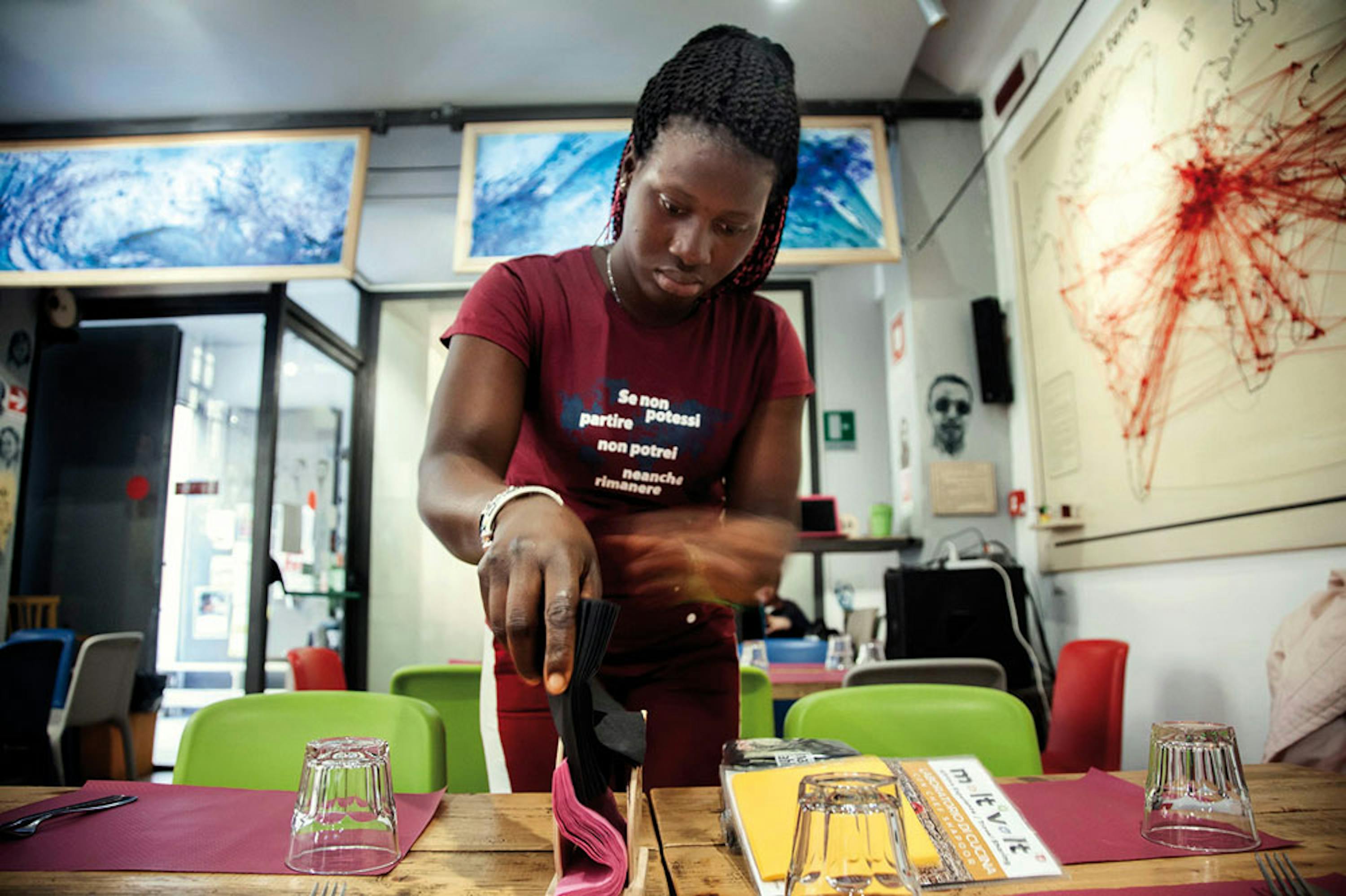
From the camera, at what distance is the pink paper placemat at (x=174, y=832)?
2.59 ft

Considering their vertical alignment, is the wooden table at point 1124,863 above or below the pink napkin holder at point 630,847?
below

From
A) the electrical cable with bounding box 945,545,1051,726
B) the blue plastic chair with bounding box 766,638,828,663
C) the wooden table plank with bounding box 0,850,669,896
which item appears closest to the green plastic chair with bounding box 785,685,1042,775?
the wooden table plank with bounding box 0,850,669,896

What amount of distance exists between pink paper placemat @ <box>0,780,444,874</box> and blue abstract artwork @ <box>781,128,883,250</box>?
330 centimetres

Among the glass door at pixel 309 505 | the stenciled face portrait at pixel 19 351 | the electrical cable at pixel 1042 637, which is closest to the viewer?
the electrical cable at pixel 1042 637

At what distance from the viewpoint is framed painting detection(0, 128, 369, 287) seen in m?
3.93

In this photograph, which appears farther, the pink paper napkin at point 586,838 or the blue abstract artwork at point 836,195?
the blue abstract artwork at point 836,195

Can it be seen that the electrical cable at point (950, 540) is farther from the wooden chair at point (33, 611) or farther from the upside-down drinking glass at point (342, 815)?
the wooden chair at point (33, 611)

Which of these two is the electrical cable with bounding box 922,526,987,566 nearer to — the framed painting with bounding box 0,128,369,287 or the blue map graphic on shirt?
the framed painting with bounding box 0,128,369,287

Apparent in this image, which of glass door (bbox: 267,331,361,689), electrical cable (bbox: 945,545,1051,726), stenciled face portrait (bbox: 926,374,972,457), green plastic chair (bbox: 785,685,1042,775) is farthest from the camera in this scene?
glass door (bbox: 267,331,361,689)

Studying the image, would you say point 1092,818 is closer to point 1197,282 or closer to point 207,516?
point 1197,282

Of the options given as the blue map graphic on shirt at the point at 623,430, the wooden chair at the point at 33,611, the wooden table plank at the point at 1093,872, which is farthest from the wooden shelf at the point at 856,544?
the wooden chair at the point at 33,611

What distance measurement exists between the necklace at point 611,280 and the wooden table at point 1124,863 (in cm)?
62

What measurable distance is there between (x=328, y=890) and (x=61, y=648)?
3.94 meters

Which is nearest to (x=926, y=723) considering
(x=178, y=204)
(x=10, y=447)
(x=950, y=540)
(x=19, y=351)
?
(x=950, y=540)
